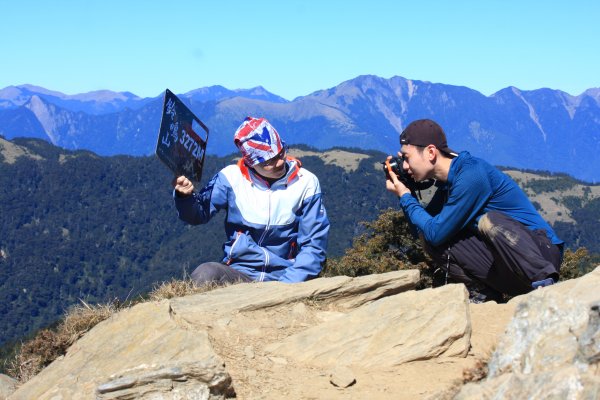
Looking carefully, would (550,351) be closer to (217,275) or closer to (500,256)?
(500,256)

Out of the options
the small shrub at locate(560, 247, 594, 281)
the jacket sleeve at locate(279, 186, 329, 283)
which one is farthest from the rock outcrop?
the small shrub at locate(560, 247, 594, 281)

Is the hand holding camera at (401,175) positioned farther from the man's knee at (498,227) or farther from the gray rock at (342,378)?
the gray rock at (342,378)

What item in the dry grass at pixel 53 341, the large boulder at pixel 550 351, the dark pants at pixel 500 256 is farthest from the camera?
the dry grass at pixel 53 341

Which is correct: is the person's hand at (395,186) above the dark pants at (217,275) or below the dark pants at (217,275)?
above

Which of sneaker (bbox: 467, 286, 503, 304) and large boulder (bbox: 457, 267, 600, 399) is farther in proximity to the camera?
sneaker (bbox: 467, 286, 503, 304)

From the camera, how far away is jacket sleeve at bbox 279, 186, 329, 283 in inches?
309

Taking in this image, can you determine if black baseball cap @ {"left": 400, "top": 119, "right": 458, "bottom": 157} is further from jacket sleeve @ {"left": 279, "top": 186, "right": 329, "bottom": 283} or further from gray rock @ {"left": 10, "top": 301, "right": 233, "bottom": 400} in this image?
gray rock @ {"left": 10, "top": 301, "right": 233, "bottom": 400}

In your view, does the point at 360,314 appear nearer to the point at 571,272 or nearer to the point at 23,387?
the point at 23,387

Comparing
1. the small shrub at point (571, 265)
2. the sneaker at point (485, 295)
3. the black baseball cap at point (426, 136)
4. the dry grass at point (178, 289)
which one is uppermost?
the black baseball cap at point (426, 136)

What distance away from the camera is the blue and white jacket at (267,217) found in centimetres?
793

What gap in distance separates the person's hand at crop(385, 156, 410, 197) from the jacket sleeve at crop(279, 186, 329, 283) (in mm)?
896

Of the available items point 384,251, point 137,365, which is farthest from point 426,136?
point 384,251

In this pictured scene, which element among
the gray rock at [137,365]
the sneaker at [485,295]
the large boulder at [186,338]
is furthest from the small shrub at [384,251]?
the gray rock at [137,365]

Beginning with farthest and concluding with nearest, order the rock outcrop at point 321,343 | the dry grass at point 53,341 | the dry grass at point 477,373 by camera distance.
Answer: the dry grass at point 53,341 → the dry grass at point 477,373 → the rock outcrop at point 321,343
